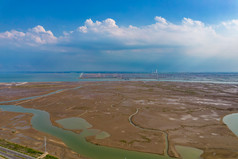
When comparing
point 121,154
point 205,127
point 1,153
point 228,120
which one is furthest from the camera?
point 228,120

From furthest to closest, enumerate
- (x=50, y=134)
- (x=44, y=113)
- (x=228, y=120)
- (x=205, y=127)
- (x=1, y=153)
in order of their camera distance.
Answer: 1. (x=44, y=113)
2. (x=228, y=120)
3. (x=205, y=127)
4. (x=50, y=134)
5. (x=1, y=153)

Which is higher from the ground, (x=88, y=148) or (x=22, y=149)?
(x=22, y=149)

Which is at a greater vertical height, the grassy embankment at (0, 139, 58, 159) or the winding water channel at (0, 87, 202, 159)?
the grassy embankment at (0, 139, 58, 159)

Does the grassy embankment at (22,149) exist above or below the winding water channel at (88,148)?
above

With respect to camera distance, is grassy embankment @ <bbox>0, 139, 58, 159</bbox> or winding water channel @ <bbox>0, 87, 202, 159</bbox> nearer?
grassy embankment @ <bbox>0, 139, 58, 159</bbox>

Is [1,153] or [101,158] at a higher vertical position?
[1,153]

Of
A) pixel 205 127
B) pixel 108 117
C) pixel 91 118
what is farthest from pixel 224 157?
pixel 91 118

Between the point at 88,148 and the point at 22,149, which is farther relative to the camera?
the point at 88,148

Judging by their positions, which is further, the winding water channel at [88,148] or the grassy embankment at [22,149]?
the winding water channel at [88,148]

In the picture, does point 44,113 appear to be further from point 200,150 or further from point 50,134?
point 200,150

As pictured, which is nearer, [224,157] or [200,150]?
[224,157]
